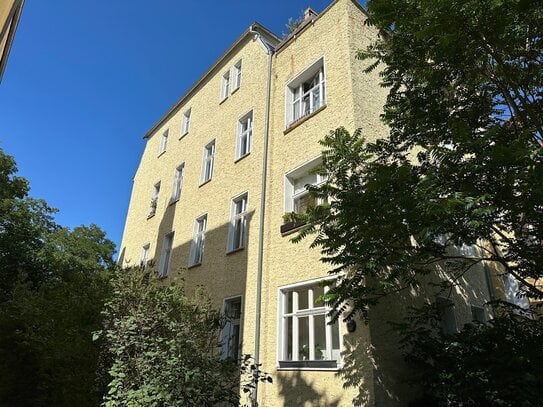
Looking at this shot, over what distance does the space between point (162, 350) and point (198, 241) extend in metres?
8.30

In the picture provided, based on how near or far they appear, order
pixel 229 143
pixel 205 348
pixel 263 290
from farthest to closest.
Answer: pixel 229 143
pixel 263 290
pixel 205 348

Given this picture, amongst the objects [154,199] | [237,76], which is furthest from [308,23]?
[154,199]

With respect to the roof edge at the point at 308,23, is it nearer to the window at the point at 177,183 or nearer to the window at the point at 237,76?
the window at the point at 237,76

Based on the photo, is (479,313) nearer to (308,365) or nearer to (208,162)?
(308,365)

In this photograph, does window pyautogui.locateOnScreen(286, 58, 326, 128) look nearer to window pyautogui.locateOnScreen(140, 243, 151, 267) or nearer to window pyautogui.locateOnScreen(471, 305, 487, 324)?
window pyautogui.locateOnScreen(471, 305, 487, 324)

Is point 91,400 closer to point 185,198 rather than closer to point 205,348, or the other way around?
point 205,348

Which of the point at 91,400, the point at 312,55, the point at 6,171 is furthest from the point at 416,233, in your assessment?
the point at 6,171

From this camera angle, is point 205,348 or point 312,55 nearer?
point 205,348

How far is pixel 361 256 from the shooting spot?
19.1 ft

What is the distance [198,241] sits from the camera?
47.2 feet

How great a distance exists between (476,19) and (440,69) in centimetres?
112

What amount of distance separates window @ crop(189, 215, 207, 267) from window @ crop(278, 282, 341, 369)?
17.7 feet

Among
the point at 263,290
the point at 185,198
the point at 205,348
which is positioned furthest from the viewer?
the point at 185,198

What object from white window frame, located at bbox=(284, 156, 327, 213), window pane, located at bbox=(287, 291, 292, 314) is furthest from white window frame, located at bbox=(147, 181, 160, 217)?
window pane, located at bbox=(287, 291, 292, 314)
